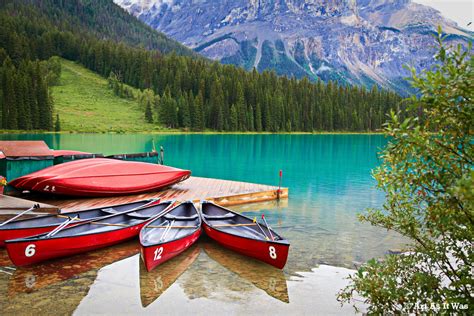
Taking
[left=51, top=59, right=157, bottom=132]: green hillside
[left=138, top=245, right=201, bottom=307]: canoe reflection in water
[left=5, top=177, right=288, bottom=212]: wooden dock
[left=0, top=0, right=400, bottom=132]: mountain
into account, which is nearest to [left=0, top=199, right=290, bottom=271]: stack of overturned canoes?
[left=138, top=245, right=201, bottom=307]: canoe reflection in water

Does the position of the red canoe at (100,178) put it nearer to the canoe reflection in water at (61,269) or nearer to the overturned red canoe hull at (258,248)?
the canoe reflection in water at (61,269)

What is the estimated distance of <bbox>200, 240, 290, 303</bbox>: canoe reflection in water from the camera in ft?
34.1

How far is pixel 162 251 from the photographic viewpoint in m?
11.6

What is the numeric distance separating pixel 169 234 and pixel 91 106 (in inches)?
4774

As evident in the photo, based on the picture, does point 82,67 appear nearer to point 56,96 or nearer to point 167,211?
point 56,96

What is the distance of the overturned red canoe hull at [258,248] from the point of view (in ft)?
37.3

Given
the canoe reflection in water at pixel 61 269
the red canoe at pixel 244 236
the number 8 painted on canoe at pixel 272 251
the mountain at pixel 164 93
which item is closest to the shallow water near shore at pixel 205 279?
the canoe reflection in water at pixel 61 269

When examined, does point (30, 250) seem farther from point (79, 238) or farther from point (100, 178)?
point (100, 178)

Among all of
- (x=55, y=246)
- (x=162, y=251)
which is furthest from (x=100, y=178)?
(x=162, y=251)

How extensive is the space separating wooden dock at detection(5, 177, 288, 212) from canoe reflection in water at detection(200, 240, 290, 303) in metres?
6.70

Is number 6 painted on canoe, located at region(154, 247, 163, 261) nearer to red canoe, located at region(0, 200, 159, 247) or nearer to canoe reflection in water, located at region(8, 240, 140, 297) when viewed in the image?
canoe reflection in water, located at region(8, 240, 140, 297)

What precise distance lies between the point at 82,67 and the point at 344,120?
362ft

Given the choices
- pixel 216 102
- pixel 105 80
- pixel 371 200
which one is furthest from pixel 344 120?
pixel 371 200

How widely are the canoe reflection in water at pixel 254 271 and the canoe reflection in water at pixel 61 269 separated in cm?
285
